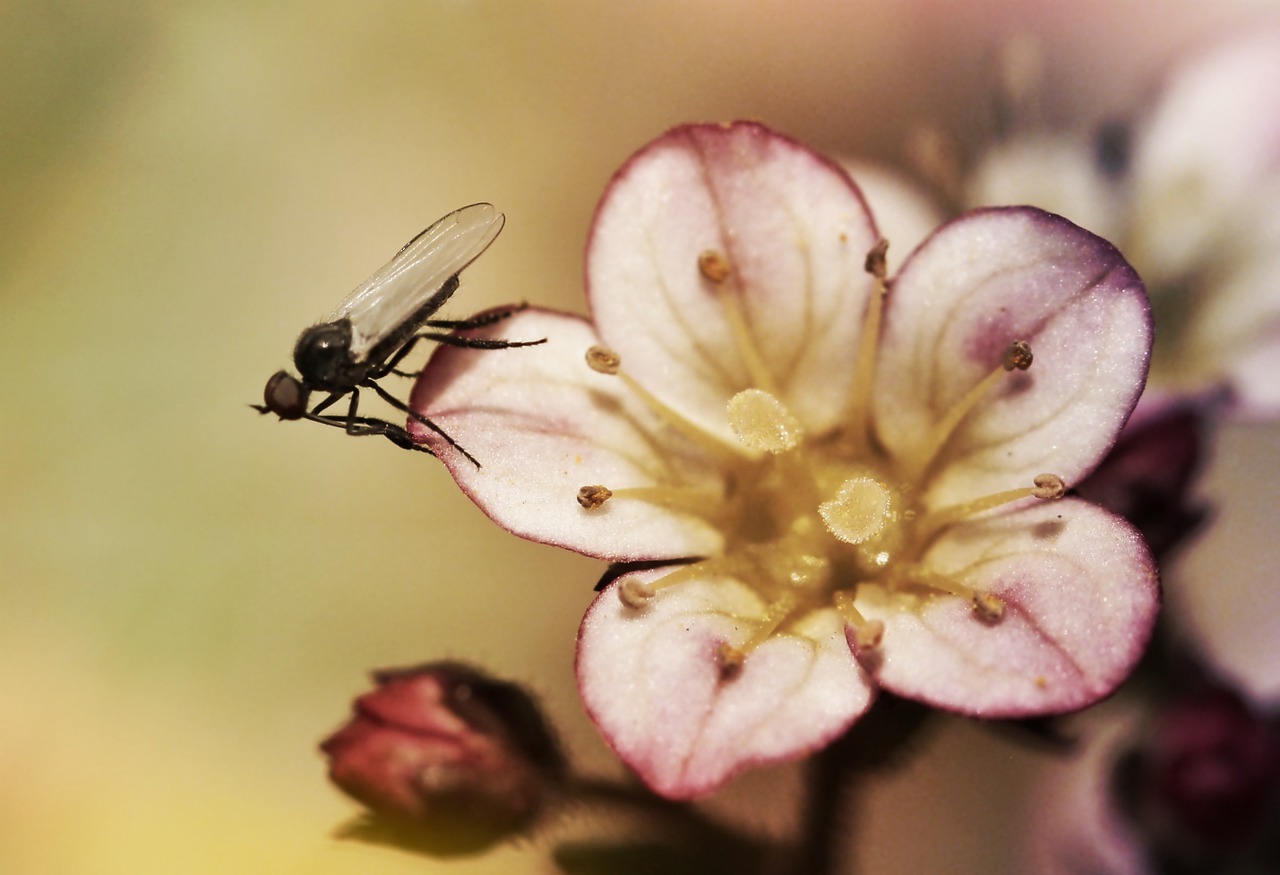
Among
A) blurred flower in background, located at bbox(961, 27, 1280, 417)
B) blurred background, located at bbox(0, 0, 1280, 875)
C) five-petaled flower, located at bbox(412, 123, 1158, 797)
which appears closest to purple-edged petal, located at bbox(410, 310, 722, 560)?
five-petaled flower, located at bbox(412, 123, 1158, 797)

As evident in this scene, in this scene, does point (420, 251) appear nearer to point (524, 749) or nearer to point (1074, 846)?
point (524, 749)

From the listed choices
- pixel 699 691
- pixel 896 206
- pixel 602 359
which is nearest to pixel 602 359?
pixel 602 359

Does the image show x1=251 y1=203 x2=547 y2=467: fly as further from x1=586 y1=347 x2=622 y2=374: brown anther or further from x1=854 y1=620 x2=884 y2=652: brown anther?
x1=854 y1=620 x2=884 y2=652: brown anther

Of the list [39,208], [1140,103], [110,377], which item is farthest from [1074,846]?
[39,208]

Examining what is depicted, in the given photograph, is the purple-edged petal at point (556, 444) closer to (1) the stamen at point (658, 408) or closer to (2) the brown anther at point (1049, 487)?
(1) the stamen at point (658, 408)

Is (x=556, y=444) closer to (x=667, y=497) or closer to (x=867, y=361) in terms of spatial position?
(x=667, y=497)

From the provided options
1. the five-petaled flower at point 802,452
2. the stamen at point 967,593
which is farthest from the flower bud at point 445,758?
the stamen at point 967,593
